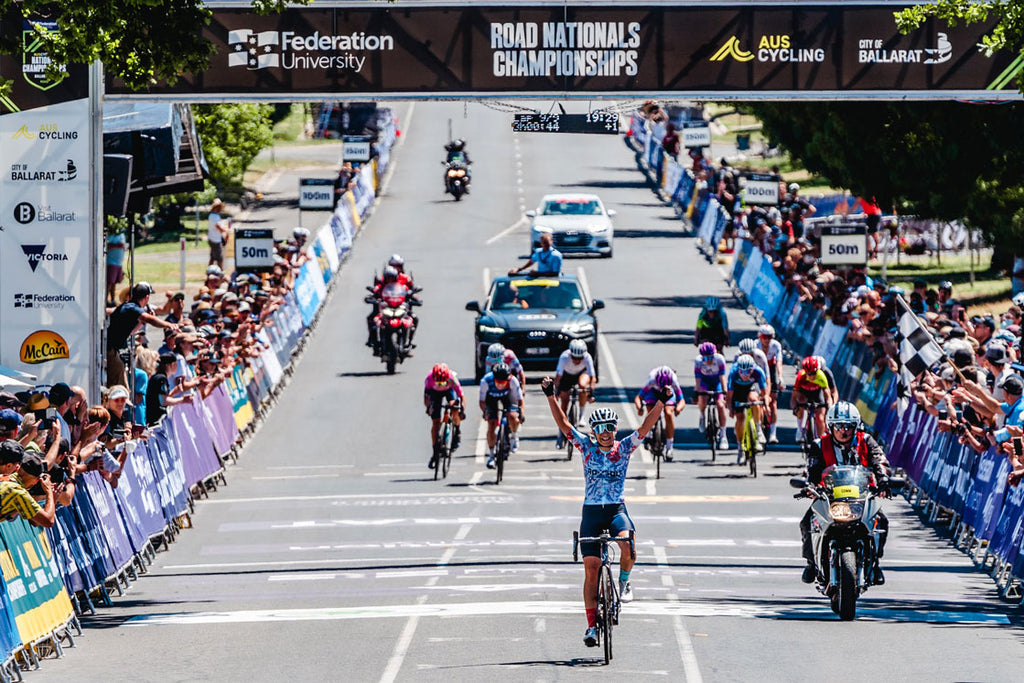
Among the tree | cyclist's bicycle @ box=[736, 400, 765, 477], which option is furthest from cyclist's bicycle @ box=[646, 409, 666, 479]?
the tree

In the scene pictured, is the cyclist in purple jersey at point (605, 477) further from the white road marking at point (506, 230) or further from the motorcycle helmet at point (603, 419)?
the white road marking at point (506, 230)

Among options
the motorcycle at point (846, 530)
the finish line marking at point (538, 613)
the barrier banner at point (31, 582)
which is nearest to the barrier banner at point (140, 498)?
the finish line marking at point (538, 613)

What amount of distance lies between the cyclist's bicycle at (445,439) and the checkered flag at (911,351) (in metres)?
6.05

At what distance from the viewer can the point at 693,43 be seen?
75.9 feet

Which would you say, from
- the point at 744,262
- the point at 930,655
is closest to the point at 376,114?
the point at 744,262

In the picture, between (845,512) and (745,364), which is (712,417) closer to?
(745,364)

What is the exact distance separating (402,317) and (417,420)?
4.58m

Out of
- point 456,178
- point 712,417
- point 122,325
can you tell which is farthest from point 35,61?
point 456,178

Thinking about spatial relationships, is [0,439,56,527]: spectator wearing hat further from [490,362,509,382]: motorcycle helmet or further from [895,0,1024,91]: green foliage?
[490,362,509,382]: motorcycle helmet

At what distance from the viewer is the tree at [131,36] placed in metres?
17.5

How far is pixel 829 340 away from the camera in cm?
3391

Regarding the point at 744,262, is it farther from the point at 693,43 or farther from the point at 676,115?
the point at 676,115

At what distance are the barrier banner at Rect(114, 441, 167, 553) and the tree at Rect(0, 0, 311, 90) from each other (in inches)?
154

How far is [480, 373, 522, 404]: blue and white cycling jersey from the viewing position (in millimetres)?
26484
